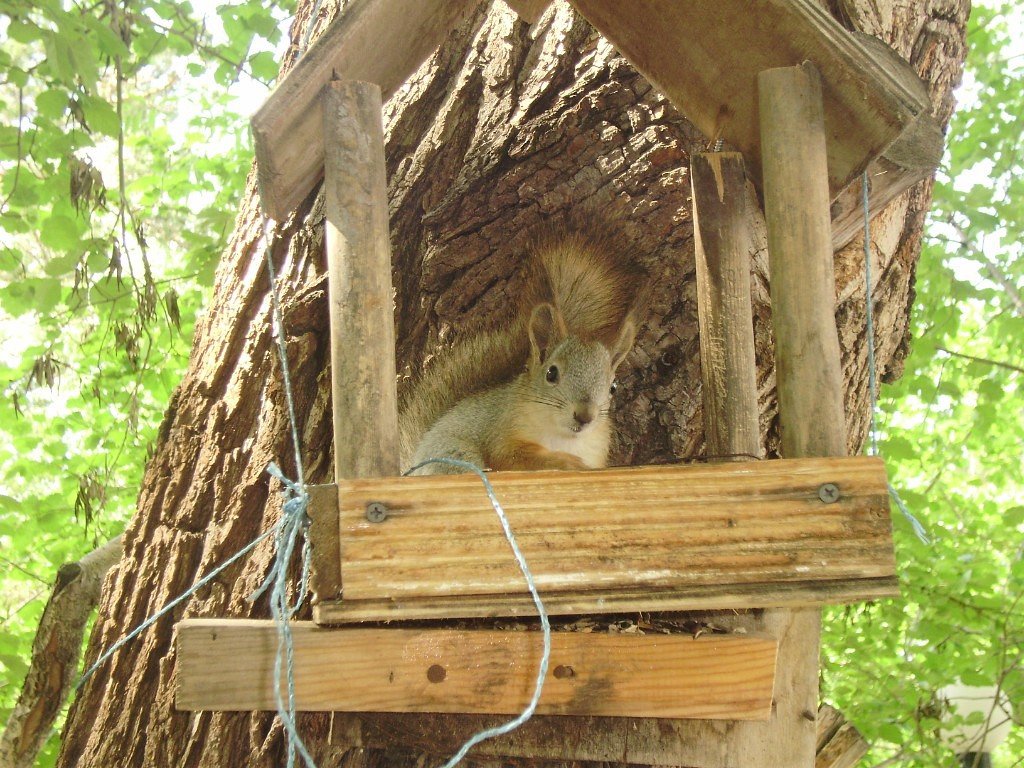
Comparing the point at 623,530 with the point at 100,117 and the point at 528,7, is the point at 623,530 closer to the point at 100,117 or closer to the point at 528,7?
the point at 528,7

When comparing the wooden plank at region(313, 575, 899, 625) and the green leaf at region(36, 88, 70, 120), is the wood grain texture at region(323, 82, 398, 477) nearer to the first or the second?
the wooden plank at region(313, 575, 899, 625)

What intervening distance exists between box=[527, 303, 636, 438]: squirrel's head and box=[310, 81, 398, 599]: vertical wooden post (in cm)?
64

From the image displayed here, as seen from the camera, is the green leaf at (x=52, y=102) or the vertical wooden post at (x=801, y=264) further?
the green leaf at (x=52, y=102)

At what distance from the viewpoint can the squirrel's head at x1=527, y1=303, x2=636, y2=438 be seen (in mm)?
1814

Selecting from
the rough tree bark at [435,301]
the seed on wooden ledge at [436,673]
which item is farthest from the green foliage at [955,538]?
the seed on wooden ledge at [436,673]

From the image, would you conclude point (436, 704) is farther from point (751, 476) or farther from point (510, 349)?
point (510, 349)

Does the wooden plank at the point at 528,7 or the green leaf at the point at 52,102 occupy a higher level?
the green leaf at the point at 52,102

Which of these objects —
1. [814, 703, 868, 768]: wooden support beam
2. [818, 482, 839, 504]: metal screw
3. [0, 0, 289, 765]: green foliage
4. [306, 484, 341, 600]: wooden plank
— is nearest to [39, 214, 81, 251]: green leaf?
[0, 0, 289, 765]: green foliage

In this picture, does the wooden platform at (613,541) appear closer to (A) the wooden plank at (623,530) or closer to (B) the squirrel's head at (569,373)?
(A) the wooden plank at (623,530)

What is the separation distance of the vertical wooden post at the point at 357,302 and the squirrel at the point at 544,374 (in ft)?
2.01

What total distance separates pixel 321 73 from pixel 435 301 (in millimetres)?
696

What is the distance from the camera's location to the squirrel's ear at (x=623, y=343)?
181cm

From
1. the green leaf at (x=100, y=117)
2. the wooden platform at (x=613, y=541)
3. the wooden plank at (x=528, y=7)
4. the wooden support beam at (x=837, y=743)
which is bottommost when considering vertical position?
the wooden support beam at (x=837, y=743)

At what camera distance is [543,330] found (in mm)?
1956
